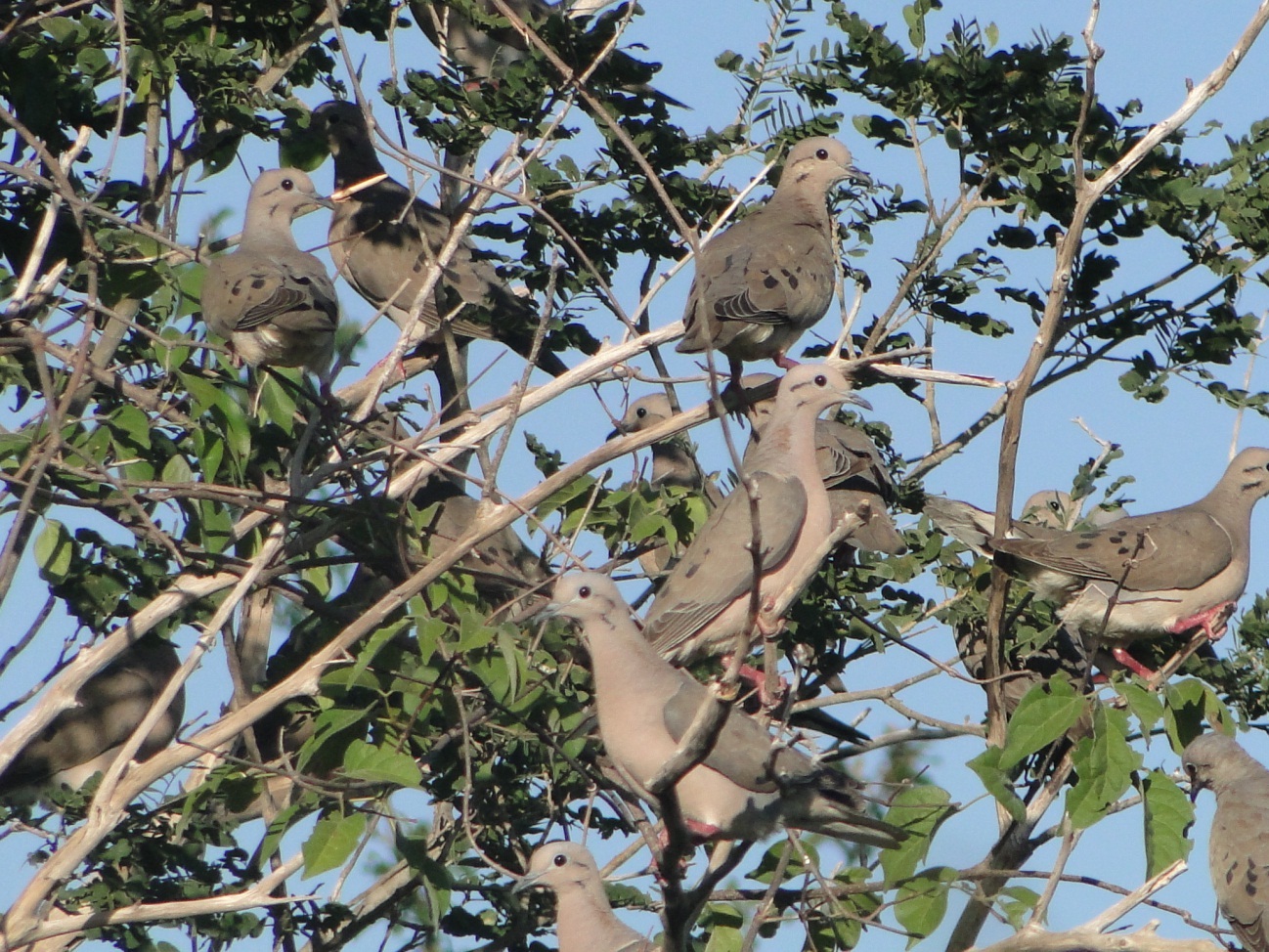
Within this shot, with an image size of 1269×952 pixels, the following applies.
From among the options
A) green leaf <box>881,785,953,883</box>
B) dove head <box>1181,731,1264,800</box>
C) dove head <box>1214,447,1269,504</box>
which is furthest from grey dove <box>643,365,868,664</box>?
dove head <box>1214,447,1269,504</box>

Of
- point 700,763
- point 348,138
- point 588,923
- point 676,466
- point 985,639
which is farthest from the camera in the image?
point 348,138

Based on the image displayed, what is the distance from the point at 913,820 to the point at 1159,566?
9.79 ft

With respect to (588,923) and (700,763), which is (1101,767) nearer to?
(700,763)

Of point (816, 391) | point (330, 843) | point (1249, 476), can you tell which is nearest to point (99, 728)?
point (330, 843)

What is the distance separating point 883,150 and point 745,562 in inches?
62.9

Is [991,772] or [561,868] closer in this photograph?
[991,772]

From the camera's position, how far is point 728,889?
5035mm

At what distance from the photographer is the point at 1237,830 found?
21.5ft

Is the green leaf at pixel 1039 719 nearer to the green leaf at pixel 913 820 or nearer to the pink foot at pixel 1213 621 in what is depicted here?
the green leaf at pixel 913 820

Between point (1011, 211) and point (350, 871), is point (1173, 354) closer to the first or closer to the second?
point (1011, 211)

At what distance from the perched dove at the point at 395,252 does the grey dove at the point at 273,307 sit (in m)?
0.97

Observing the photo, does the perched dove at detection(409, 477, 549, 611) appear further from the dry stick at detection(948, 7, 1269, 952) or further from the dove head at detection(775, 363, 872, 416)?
the dry stick at detection(948, 7, 1269, 952)

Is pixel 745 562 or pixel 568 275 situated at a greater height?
pixel 568 275

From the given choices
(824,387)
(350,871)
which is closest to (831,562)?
(824,387)
